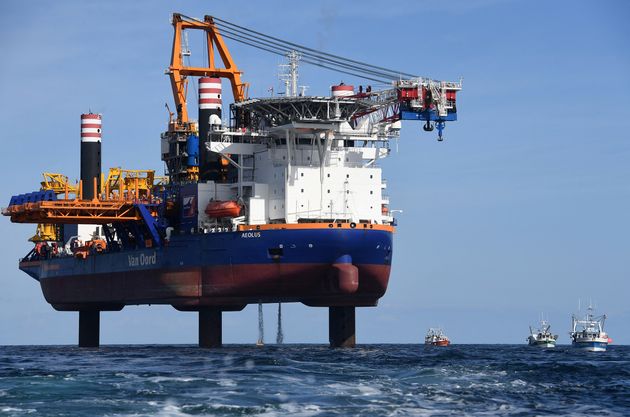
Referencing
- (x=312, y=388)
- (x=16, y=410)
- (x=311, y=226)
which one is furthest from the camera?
(x=311, y=226)

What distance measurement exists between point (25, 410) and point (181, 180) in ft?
155

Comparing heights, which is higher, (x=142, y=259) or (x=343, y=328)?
(x=142, y=259)

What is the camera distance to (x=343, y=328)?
264 feet

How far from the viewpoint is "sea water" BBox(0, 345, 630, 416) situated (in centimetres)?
4184

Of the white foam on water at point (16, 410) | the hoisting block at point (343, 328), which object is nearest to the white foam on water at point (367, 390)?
the white foam on water at point (16, 410)

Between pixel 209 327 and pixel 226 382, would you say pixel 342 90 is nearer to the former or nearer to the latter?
pixel 209 327

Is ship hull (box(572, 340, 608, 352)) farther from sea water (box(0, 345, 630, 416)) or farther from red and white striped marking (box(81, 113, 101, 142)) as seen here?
red and white striped marking (box(81, 113, 101, 142))

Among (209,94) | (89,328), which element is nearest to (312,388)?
(209,94)

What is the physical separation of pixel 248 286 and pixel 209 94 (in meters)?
13.0

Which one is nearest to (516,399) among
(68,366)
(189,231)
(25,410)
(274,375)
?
(274,375)

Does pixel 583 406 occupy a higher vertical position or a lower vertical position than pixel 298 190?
lower

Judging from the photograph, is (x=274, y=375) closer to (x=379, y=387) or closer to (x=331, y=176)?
(x=379, y=387)

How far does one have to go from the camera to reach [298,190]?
75875 mm

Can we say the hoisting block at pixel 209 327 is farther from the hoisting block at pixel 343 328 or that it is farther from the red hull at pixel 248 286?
the hoisting block at pixel 343 328
